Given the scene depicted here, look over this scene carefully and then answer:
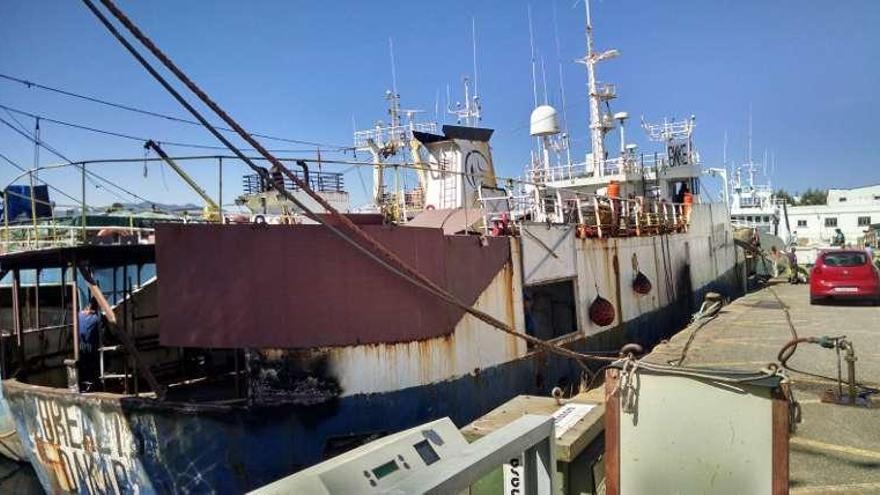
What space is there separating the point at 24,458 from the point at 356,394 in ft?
30.6

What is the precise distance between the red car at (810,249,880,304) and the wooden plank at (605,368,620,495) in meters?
13.3

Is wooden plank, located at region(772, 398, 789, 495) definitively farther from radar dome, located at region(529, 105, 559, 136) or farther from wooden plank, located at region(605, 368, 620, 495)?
radar dome, located at region(529, 105, 559, 136)

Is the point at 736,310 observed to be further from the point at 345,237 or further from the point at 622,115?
the point at 345,237

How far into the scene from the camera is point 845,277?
1358 cm

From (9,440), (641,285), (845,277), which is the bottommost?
(9,440)

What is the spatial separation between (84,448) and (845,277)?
1616 centimetres

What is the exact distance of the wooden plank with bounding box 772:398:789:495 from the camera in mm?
3088

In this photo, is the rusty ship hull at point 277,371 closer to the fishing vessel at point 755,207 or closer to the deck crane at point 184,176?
the deck crane at point 184,176

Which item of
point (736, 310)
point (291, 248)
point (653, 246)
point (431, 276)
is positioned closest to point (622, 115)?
point (653, 246)

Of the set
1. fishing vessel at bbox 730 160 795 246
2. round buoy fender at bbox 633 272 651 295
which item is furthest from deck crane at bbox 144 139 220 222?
fishing vessel at bbox 730 160 795 246

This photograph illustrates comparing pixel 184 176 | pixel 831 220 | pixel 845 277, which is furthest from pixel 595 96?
pixel 831 220

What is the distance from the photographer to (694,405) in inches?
130

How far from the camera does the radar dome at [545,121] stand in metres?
19.5

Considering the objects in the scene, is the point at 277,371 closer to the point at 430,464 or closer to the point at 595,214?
the point at 430,464
